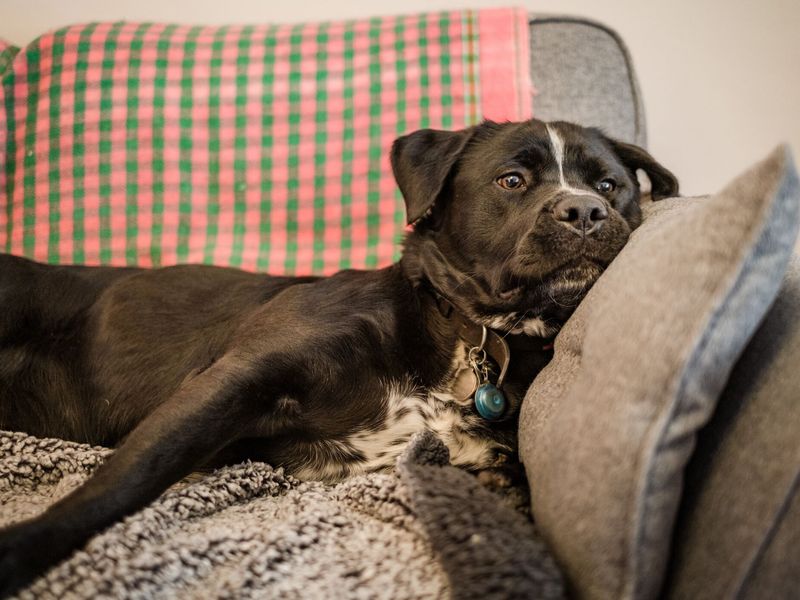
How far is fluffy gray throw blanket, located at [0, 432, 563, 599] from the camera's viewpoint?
933 millimetres

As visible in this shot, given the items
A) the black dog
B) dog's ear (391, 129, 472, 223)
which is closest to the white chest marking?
the black dog

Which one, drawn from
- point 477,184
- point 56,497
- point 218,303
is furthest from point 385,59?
point 56,497

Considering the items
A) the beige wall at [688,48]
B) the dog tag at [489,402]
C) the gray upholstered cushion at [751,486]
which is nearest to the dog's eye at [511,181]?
the dog tag at [489,402]

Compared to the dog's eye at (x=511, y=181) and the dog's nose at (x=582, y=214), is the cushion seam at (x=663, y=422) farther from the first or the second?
the dog's eye at (x=511, y=181)

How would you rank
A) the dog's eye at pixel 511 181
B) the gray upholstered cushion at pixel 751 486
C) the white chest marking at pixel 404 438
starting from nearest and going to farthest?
the gray upholstered cushion at pixel 751 486, the white chest marking at pixel 404 438, the dog's eye at pixel 511 181

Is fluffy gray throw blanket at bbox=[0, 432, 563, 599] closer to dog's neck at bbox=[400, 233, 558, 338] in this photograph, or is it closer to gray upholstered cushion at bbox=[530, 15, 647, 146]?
dog's neck at bbox=[400, 233, 558, 338]

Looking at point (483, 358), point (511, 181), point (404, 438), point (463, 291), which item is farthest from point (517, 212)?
point (404, 438)

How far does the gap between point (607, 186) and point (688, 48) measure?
4.34 ft

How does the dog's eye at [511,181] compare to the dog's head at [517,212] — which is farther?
the dog's eye at [511,181]

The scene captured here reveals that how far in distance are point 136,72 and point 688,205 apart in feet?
6.11

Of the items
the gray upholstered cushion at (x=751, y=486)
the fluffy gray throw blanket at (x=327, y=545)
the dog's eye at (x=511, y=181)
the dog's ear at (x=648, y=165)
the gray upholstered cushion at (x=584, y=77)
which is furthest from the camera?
the gray upholstered cushion at (x=584, y=77)

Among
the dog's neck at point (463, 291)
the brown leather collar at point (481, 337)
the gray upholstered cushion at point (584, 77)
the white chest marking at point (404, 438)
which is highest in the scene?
the gray upholstered cushion at point (584, 77)

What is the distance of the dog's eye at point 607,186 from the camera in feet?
5.54

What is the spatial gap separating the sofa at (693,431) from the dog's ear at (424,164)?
2.36 feet
